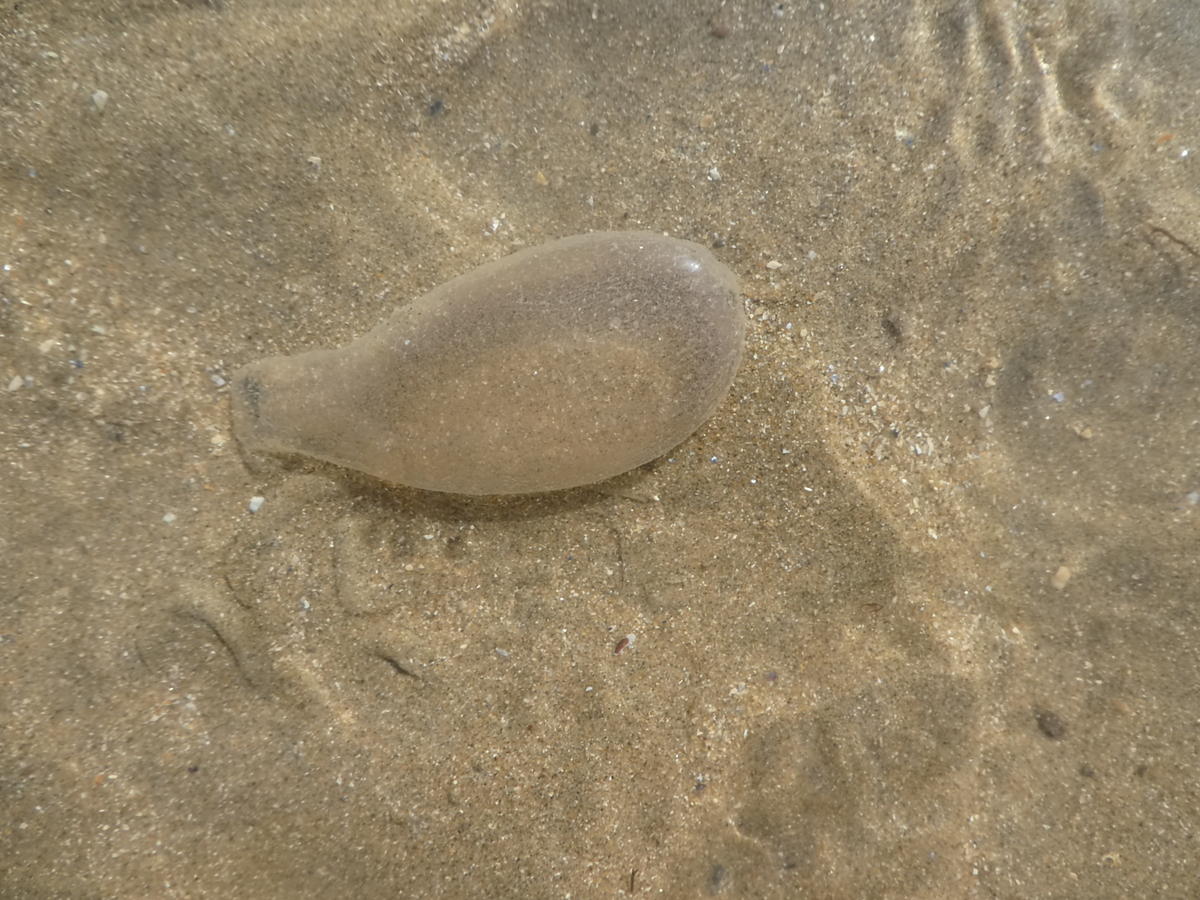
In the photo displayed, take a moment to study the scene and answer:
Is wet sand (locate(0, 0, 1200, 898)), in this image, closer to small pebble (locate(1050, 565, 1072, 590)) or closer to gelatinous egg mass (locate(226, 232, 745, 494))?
small pebble (locate(1050, 565, 1072, 590))

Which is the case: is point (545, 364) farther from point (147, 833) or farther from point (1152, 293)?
point (1152, 293)

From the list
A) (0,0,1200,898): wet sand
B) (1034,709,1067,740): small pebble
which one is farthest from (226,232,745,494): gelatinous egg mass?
(1034,709,1067,740): small pebble

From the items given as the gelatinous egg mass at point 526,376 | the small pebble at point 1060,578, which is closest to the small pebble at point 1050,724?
the small pebble at point 1060,578

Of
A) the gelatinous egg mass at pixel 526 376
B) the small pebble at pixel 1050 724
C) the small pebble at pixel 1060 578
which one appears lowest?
the small pebble at pixel 1050 724

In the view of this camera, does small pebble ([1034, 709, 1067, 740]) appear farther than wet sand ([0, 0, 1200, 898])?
Yes

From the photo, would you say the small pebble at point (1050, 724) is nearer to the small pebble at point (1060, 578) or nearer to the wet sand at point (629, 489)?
the wet sand at point (629, 489)

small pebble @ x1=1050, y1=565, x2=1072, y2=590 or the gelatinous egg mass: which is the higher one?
the gelatinous egg mass
